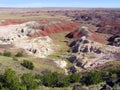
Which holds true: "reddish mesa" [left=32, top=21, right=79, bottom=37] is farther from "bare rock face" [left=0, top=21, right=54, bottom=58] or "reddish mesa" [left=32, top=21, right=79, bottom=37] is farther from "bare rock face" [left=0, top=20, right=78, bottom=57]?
"bare rock face" [left=0, top=21, right=54, bottom=58]

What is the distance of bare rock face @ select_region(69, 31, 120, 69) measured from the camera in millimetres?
66850

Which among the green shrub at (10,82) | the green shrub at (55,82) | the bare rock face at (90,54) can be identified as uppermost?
the green shrub at (10,82)

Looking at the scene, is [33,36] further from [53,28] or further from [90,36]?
[90,36]

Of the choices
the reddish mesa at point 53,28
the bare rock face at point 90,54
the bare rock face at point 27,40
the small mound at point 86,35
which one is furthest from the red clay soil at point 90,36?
the bare rock face at point 90,54

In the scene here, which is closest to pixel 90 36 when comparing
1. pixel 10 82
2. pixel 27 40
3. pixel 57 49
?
pixel 57 49

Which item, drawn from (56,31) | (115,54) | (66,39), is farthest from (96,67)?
(56,31)

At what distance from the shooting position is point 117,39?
91125mm

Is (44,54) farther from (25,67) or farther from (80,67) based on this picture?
(25,67)

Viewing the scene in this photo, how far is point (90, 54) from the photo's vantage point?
73250 mm

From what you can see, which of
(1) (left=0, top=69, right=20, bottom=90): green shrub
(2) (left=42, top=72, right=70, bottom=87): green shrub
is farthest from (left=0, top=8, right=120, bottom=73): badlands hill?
(1) (left=0, top=69, right=20, bottom=90): green shrub

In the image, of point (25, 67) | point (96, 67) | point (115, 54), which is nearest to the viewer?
point (25, 67)

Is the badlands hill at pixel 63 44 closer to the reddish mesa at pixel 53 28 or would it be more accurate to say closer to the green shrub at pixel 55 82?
the reddish mesa at pixel 53 28

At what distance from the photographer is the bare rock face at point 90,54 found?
219 feet

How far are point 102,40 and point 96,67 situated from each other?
121ft
